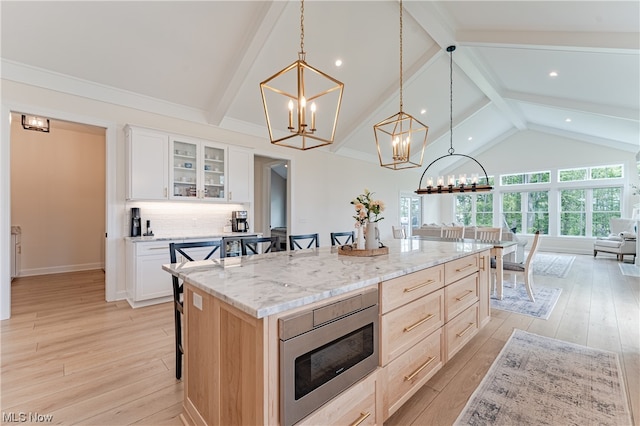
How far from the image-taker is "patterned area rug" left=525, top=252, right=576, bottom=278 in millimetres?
5883

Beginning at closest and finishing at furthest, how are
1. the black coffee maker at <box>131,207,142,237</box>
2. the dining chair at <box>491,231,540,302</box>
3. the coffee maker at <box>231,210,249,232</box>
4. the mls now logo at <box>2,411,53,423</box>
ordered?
the mls now logo at <box>2,411,53,423</box>, the dining chair at <box>491,231,540,302</box>, the black coffee maker at <box>131,207,142,237</box>, the coffee maker at <box>231,210,249,232</box>

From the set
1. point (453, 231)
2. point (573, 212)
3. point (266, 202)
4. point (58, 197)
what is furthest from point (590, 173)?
point (58, 197)

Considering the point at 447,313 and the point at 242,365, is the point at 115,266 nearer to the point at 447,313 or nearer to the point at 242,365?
the point at 242,365

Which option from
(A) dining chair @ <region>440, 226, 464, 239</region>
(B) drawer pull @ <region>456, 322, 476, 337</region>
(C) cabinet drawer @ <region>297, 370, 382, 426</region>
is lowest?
(B) drawer pull @ <region>456, 322, 476, 337</region>

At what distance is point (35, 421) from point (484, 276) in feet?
12.3

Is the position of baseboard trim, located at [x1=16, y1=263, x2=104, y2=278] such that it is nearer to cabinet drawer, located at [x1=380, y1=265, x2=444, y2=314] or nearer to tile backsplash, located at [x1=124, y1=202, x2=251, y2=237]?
tile backsplash, located at [x1=124, y1=202, x2=251, y2=237]

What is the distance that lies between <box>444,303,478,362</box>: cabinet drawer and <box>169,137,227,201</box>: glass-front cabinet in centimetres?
394

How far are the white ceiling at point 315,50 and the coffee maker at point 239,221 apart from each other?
5.19ft

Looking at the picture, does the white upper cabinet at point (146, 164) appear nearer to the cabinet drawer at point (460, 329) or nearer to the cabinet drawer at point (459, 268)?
the cabinet drawer at point (459, 268)

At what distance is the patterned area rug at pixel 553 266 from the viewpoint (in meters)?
5.88

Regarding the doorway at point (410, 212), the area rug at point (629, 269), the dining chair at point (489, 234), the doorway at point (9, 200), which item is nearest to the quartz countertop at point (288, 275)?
the dining chair at point (489, 234)

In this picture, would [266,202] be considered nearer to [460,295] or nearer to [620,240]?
[460,295]

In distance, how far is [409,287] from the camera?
5.94 feet

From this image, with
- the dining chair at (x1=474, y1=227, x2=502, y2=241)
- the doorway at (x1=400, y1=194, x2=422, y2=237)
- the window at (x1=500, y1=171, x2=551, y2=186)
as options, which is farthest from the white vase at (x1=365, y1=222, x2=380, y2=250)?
the window at (x1=500, y1=171, x2=551, y2=186)
